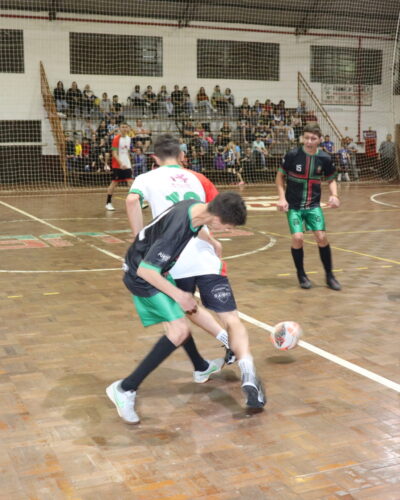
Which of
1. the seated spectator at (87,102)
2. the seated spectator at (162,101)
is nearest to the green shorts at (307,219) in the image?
the seated spectator at (87,102)

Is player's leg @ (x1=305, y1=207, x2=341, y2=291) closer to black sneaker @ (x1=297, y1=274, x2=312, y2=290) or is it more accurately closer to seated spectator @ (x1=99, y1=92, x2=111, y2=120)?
black sneaker @ (x1=297, y1=274, x2=312, y2=290)

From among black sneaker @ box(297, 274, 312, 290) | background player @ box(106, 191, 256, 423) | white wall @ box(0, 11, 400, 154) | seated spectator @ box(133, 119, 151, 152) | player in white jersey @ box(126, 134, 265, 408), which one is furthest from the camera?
white wall @ box(0, 11, 400, 154)

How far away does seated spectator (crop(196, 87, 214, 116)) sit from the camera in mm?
26281

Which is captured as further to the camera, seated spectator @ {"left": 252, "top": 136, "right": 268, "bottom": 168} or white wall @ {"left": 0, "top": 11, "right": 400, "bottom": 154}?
seated spectator @ {"left": 252, "top": 136, "right": 268, "bottom": 168}

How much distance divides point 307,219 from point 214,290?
379cm

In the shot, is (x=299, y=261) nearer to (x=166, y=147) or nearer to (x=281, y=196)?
(x=281, y=196)

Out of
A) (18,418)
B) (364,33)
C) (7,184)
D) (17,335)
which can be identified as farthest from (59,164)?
(18,418)

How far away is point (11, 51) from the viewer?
80.5 ft

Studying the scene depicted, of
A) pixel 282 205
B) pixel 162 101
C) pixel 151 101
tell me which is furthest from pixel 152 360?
pixel 162 101

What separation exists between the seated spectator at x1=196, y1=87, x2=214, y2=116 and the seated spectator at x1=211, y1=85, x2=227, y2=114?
23cm

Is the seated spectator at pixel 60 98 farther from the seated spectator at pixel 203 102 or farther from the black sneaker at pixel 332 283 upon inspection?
the black sneaker at pixel 332 283

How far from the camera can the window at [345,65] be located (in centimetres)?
2911

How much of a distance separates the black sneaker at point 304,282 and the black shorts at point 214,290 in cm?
347

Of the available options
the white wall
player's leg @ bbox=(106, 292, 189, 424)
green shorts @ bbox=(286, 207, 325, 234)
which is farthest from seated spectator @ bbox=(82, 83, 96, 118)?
player's leg @ bbox=(106, 292, 189, 424)
